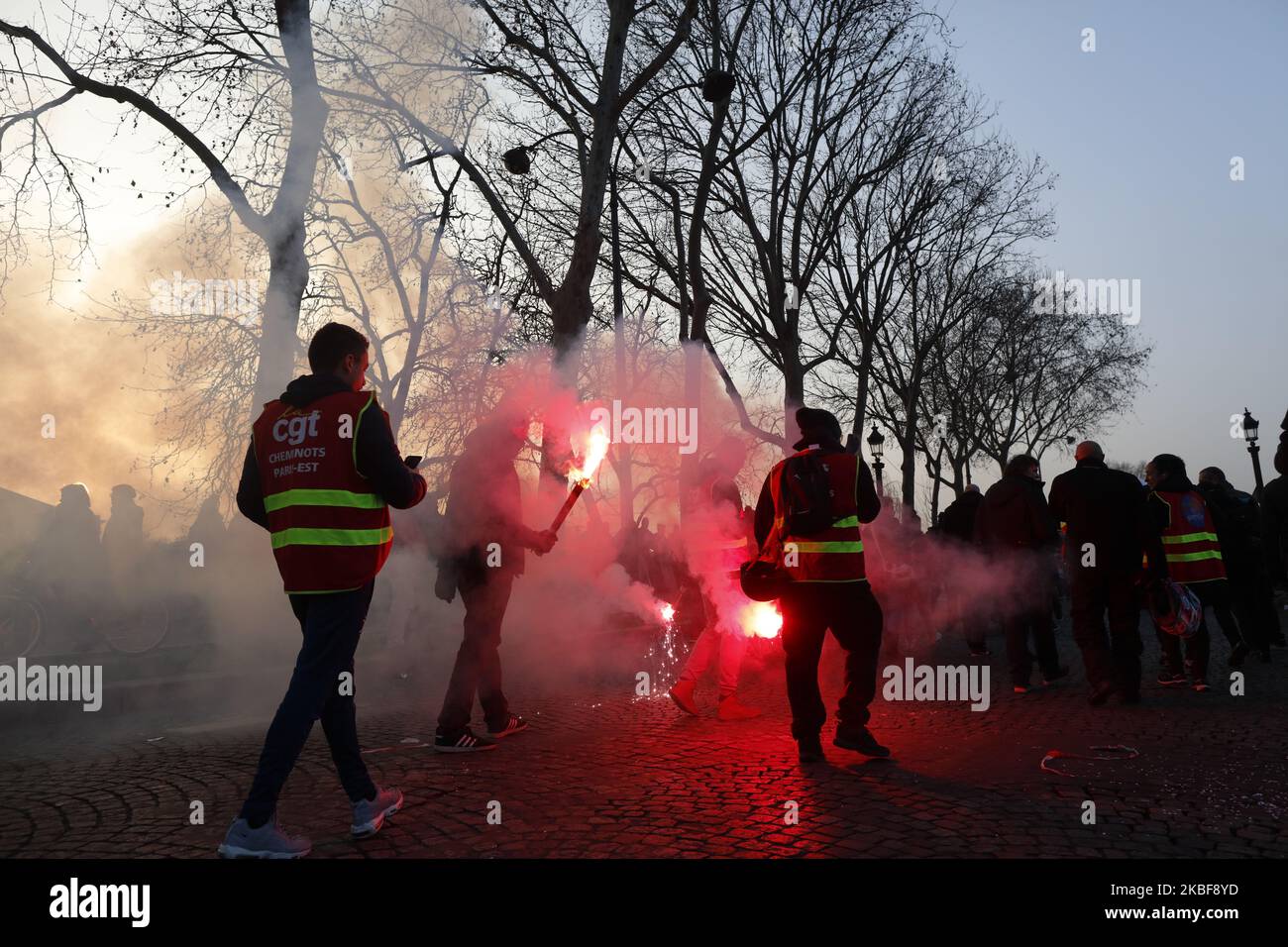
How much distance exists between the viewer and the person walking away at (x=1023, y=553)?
7543 millimetres

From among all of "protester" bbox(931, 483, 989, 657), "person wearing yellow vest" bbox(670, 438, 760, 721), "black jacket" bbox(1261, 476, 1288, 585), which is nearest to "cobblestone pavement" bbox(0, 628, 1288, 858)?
"person wearing yellow vest" bbox(670, 438, 760, 721)

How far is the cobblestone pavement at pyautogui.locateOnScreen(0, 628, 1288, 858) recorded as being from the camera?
11.4 ft

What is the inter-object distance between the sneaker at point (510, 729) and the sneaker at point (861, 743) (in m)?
2.05

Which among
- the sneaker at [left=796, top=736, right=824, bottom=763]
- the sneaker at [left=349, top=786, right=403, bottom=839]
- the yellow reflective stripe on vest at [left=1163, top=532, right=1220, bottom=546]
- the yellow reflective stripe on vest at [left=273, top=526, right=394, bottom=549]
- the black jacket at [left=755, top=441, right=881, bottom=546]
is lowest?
the sneaker at [left=796, top=736, right=824, bottom=763]

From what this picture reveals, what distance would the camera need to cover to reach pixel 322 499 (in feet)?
11.7

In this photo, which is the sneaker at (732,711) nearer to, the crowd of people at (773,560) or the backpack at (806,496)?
the crowd of people at (773,560)

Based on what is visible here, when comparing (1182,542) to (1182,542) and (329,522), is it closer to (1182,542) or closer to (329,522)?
(1182,542)

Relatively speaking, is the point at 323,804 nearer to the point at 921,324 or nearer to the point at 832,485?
the point at 832,485

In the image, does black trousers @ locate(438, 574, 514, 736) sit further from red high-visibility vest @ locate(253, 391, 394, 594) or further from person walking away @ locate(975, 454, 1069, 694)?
person walking away @ locate(975, 454, 1069, 694)

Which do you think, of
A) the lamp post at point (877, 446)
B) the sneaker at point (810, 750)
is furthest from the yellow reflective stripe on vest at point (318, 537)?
the lamp post at point (877, 446)

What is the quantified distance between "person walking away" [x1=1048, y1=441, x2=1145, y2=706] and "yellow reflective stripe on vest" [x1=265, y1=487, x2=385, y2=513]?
17.5 feet

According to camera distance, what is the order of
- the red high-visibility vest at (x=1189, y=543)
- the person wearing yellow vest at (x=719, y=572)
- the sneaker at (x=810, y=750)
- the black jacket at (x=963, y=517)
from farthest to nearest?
the black jacket at (x=963, y=517) < the red high-visibility vest at (x=1189, y=543) < the person wearing yellow vest at (x=719, y=572) < the sneaker at (x=810, y=750)
